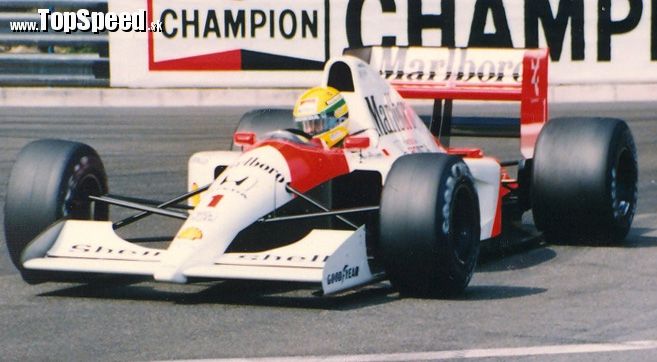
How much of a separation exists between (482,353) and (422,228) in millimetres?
1197

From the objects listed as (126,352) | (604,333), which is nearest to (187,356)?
(126,352)

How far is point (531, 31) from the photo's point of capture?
19891mm

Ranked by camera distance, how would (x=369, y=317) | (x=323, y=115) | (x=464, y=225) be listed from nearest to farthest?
(x=369, y=317) < (x=464, y=225) < (x=323, y=115)

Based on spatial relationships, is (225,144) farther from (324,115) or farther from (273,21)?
(324,115)

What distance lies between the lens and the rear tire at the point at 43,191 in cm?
777

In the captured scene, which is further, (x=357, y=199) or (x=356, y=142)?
(x=357, y=199)

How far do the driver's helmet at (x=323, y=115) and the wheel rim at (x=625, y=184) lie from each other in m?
1.98

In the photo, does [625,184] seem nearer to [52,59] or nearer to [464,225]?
[464,225]

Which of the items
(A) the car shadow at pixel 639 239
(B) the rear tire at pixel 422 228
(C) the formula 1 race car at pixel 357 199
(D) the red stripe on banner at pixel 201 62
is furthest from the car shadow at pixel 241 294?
(D) the red stripe on banner at pixel 201 62

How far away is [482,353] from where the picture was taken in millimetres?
6109

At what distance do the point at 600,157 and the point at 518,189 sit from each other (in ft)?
2.87

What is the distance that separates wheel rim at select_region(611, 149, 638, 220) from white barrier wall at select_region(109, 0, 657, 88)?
10204mm

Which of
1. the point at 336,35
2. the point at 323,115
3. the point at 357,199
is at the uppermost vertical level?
the point at 336,35

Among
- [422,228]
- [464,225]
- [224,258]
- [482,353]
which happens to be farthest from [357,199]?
[482,353]
